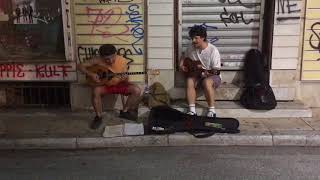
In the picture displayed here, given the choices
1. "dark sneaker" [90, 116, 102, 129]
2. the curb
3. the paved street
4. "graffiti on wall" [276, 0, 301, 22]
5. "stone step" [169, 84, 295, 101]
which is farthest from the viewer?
"stone step" [169, 84, 295, 101]

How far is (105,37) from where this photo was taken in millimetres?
7352

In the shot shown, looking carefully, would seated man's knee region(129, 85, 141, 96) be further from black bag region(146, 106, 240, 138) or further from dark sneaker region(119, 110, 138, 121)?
black bag region(146, 106, 240, 138)

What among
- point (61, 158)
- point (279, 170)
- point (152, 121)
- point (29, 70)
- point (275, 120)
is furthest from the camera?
point (29, 70)

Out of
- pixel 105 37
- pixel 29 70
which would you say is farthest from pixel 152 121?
pixel 29 70

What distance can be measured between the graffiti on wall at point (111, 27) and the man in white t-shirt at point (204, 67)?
787 millimetres

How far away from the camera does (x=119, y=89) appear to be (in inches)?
279

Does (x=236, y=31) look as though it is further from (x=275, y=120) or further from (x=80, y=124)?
(x=80, y=124)

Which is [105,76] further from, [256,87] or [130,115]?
[256,87]

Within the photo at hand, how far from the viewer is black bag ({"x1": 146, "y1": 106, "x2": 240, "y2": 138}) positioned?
6422 millimetres

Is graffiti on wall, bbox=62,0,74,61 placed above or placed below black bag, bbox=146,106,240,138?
above

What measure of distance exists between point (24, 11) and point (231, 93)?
3318mm

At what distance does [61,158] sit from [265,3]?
372 cm

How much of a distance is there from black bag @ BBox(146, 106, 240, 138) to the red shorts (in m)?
0.71

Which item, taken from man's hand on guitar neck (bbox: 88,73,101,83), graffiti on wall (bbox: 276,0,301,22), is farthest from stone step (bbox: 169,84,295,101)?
man's hand on guitar neck (bbox: 88,73,101,83)
